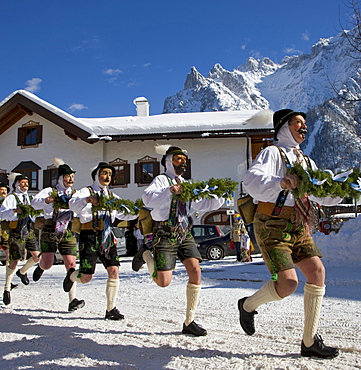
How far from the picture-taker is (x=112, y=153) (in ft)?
82.7

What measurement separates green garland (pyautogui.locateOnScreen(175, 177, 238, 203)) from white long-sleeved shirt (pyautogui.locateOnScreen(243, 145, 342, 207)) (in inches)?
33.4

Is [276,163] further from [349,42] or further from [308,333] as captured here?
[349,42]

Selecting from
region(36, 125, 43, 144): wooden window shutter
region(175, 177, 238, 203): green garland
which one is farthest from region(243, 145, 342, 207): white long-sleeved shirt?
region(36, 125, 43, 144): wooden window shutter

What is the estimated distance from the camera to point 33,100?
25.8 metres

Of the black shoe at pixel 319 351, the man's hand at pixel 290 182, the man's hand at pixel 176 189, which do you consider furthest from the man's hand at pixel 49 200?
the black shoe at pixel 319 351

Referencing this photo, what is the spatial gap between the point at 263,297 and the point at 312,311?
41 cm

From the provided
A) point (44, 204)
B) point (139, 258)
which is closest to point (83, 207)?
point (139, 258)

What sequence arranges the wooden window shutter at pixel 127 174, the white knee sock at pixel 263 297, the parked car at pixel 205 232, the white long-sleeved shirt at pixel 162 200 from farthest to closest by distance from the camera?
the wooden window shutter at pixel 127 174 → the parked car at pixel 205 232 → the white long-sleeved shirt at pixel 162 200 → the white knee sock at pixel 263 297

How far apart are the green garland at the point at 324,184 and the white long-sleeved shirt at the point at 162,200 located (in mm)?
1577

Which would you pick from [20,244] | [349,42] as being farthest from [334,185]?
[349,42]

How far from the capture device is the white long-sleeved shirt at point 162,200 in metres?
4.43

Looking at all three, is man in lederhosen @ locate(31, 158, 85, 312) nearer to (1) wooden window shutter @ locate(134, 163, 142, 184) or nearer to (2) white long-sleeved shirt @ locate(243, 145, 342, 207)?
(2) white long-sleeved shirt @ locate(243, 145, 342, 207)

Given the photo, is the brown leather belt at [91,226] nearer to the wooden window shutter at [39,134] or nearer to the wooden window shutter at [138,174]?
the wooden window shutter at [138,174]

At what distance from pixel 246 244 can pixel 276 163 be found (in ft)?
35.1
